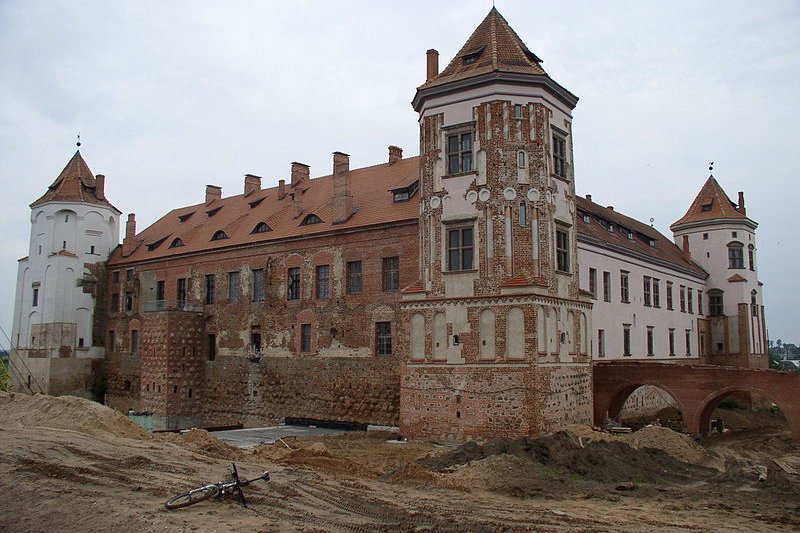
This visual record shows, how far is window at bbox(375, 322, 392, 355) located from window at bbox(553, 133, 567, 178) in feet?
27.9

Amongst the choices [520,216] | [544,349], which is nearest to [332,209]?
[520,216]

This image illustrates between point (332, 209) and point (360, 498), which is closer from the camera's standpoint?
point (360, 498)

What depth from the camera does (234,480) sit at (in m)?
13.5

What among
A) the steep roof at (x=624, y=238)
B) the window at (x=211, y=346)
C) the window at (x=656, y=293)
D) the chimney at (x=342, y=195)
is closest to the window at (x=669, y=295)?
the steep roof at (x=624, y=238)

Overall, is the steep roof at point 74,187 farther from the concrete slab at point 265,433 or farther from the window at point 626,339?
the window at point 626,339

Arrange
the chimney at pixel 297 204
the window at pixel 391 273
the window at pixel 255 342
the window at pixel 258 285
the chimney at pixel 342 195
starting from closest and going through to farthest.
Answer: the window at pixel 391 273 < the chimney at pixel 342 195 < the window at pixel 255 342 < the window at pixel 258 285 < the chimney at pixel 297 204

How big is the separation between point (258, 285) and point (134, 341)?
11196mm

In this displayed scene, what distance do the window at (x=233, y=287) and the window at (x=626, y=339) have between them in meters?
18.1

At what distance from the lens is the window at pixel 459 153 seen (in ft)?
75.0

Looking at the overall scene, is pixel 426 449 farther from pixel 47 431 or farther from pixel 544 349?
pixel 47 431

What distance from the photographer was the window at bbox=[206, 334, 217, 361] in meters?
34.6

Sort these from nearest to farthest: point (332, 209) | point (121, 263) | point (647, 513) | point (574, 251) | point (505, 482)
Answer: point (647, 513)
point (505, 482)
point (574, 251)
point (332, 209)
point (121, 263)

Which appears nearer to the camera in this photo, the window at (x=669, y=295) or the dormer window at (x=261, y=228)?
the dormer window at (x=261, y=228)

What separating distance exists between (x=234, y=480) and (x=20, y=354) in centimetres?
3380
